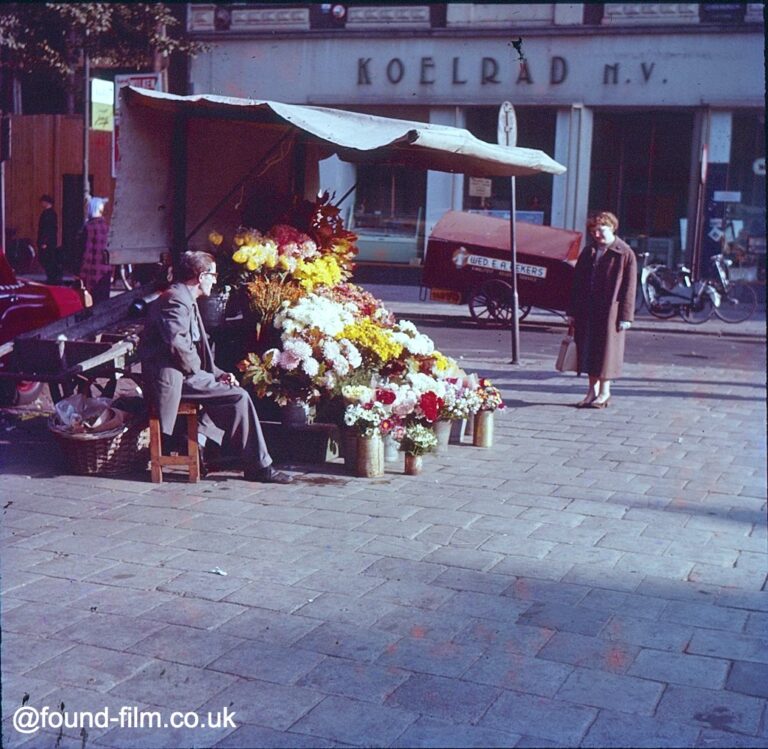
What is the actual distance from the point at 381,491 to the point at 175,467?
1.35 meters

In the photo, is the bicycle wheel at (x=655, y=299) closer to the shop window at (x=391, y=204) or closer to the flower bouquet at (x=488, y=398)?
the shop window at (x=391, y=204)

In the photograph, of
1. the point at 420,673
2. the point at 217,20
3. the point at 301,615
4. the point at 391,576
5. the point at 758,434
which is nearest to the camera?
the point at 420,673

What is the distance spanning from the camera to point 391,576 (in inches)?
210

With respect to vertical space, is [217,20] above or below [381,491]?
above

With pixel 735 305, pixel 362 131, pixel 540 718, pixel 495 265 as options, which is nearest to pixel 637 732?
pixel 540 718

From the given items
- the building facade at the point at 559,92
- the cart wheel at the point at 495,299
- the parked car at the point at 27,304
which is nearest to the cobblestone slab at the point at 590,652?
the parked car at the point at 27,304

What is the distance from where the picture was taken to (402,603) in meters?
4.96

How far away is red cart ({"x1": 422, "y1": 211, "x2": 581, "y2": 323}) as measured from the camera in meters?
16.8

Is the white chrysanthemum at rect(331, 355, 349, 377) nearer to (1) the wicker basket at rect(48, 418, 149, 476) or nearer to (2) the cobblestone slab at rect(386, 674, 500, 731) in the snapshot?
(1) the wicker basket at rect(48, 418, 149, 476)

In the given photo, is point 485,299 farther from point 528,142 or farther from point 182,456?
point 182,456

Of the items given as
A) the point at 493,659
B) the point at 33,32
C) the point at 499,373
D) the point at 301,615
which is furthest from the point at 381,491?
the point at 33,32

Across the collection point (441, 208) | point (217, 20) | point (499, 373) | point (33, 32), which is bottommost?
point (499, 373)

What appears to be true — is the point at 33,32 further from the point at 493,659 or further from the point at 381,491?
the point at 493,659

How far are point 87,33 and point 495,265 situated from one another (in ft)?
21.7
